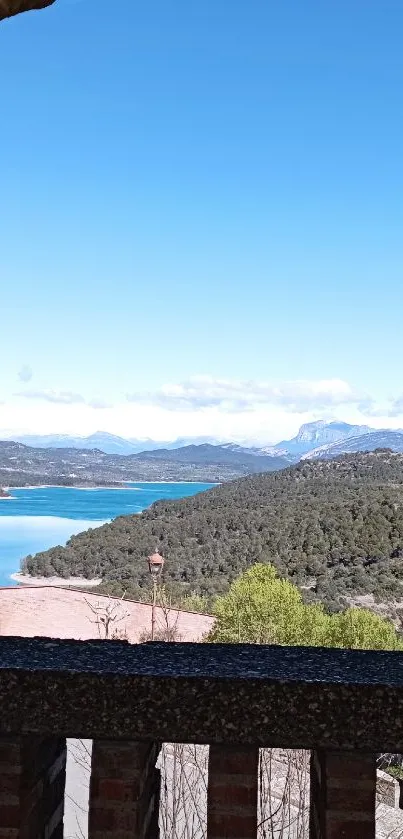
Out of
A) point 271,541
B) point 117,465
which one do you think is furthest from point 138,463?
point 271,541

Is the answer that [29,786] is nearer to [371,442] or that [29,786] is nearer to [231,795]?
[231,795]

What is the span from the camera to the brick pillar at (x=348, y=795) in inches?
35.8

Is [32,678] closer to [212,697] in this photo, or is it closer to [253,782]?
[212,697]

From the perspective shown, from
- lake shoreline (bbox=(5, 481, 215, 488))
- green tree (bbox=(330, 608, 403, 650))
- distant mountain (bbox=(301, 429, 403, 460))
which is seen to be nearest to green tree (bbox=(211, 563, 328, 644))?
green tree (bbox=(330, 608, 403, 650))

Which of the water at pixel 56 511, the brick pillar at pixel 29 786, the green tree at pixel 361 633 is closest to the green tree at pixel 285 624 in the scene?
the green tree at pixel 361 633

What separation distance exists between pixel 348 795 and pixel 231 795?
0.15 metres

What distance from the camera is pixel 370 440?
6806 inches

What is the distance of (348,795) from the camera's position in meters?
0.91

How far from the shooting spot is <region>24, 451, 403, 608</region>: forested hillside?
28.5 metres

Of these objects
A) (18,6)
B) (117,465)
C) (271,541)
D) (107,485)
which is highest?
(18,6)

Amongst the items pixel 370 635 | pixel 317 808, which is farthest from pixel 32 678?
pixel 370 635

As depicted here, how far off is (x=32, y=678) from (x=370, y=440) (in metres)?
177

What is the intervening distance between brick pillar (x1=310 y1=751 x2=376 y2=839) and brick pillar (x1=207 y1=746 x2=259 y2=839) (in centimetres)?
10

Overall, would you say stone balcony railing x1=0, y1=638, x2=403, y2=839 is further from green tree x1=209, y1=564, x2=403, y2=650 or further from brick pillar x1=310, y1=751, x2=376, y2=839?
green tree x1=209, y1=564, x2=403, y2=650
